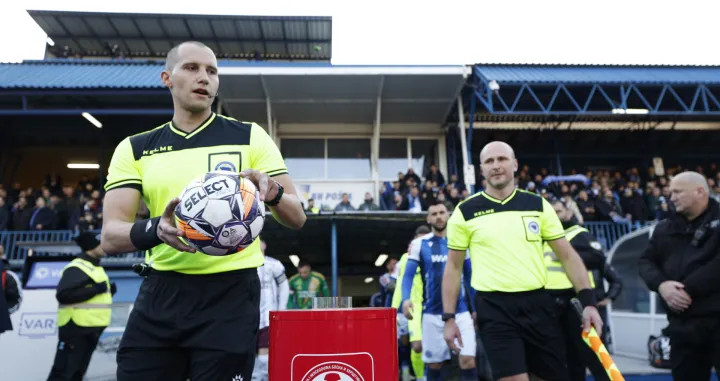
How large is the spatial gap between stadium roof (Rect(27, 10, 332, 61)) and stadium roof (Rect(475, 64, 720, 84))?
39.8 feet

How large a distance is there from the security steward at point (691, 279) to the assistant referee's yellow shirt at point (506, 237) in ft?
3.21

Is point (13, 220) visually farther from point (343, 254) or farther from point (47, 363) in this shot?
point (343, 254)

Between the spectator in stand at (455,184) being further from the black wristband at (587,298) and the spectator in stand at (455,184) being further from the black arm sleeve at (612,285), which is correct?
the black wristband at (587,298)

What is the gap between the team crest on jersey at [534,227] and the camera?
4.04 metres

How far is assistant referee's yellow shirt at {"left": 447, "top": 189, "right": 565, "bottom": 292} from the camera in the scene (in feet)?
12.7

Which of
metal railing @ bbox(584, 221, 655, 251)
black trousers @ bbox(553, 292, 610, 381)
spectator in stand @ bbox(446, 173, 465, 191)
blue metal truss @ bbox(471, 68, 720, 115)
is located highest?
blue metal truss @ bbox(471, 68, 720, 115)

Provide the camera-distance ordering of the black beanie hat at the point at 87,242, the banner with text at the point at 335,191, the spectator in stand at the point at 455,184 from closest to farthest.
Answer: the black beanie hat at the point at 87,242, the spectator in stand at the point at 455,184, the banner with text at the point at 335,191

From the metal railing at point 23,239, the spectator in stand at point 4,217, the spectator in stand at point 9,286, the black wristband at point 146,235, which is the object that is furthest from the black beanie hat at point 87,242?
the spectator in stand at point 4,217

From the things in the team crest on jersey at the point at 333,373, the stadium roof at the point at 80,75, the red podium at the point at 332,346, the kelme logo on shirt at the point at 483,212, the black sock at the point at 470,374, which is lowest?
the black sock at the point at 470,374

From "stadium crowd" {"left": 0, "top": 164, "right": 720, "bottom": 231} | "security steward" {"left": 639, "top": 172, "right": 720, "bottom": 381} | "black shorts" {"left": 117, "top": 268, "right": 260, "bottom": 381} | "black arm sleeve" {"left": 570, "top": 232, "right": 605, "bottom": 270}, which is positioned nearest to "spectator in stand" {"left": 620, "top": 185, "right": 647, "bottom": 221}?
"stadium crowd" {"left": 0, "top": 164, "right": 720, "bottom": 231}

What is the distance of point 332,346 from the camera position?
8.15 feet

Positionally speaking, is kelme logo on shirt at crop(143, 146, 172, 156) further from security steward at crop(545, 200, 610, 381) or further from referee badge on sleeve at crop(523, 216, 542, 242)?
security steward at crop(545, 200, 610, 381)

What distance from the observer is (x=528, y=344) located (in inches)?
147

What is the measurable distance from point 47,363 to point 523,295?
8170mm
